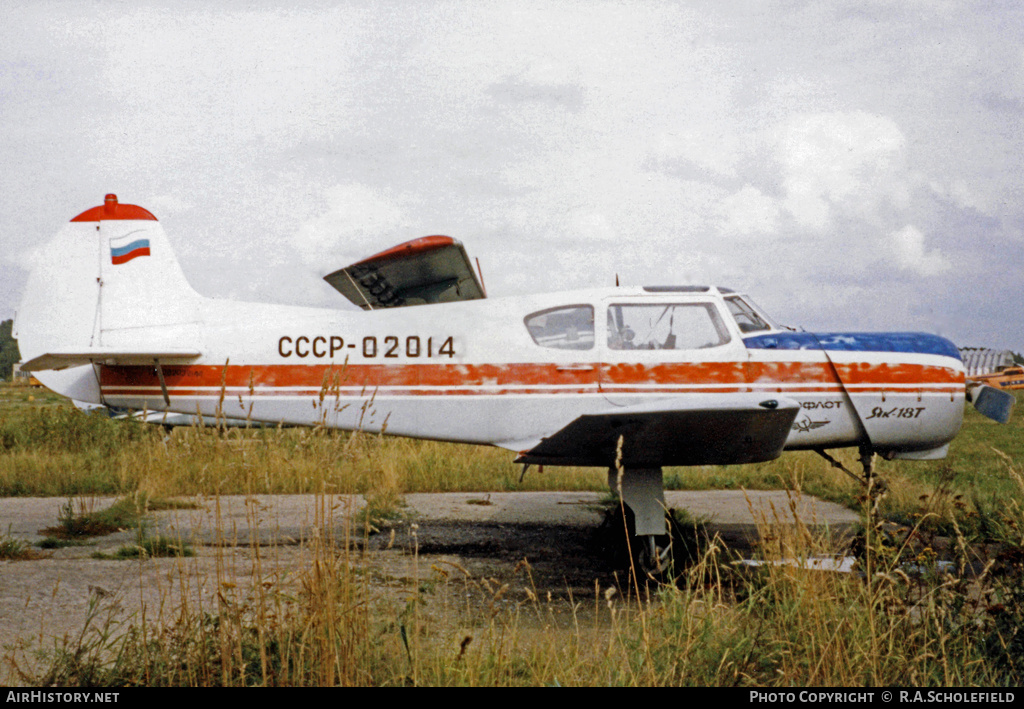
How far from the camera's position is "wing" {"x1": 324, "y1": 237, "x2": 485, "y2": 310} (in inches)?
260

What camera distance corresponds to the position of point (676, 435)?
15.2ft

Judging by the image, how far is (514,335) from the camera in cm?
539

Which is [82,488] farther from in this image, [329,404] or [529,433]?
[529,433]

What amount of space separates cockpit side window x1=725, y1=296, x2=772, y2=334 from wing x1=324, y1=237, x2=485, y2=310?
2615 millimetres

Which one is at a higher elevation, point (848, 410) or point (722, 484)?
point (848, 410)

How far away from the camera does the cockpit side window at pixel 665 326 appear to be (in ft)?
17.4

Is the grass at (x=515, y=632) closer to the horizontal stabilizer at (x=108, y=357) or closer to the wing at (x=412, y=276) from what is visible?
the horizontal stabilizer at (x=108, y=357)

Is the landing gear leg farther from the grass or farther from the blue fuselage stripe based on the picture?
the blue fuselage stripe

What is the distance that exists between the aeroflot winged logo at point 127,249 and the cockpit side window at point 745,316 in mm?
5536

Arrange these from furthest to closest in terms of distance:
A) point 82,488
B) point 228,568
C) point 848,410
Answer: point 82,488
point 848,410
point 228,568

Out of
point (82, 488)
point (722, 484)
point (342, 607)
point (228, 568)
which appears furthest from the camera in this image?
point (722, 484)

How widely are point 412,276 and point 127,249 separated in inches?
109
